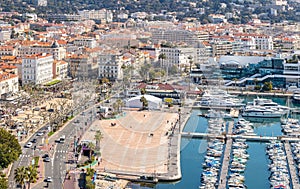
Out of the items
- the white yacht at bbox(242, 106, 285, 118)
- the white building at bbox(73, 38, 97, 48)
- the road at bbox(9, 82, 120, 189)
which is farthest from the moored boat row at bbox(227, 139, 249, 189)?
the white building at bbox(73, 38, 97, 48)

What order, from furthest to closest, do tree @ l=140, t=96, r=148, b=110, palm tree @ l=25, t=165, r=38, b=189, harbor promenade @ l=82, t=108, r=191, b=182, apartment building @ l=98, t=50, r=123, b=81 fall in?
apartment building @ l=98, t=50, r=123, b=81 → tree @ l=140, t=96, r=148, b=110 → harbor promenade @ l=82, t=108, r=191, b=182 → palm tree @ l=25, t=165, r=38, b=189

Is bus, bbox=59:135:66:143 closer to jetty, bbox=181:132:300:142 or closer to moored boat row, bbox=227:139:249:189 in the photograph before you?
jetty, bbox=181:132:300:142

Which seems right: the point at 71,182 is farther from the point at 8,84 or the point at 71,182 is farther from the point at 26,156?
the point at 8,84

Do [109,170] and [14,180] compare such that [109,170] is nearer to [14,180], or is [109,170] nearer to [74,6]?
[14,180]

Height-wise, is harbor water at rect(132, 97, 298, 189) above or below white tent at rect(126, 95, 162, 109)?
below

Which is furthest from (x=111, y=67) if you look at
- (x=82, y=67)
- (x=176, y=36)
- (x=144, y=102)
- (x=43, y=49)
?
(x=144, y=102)
